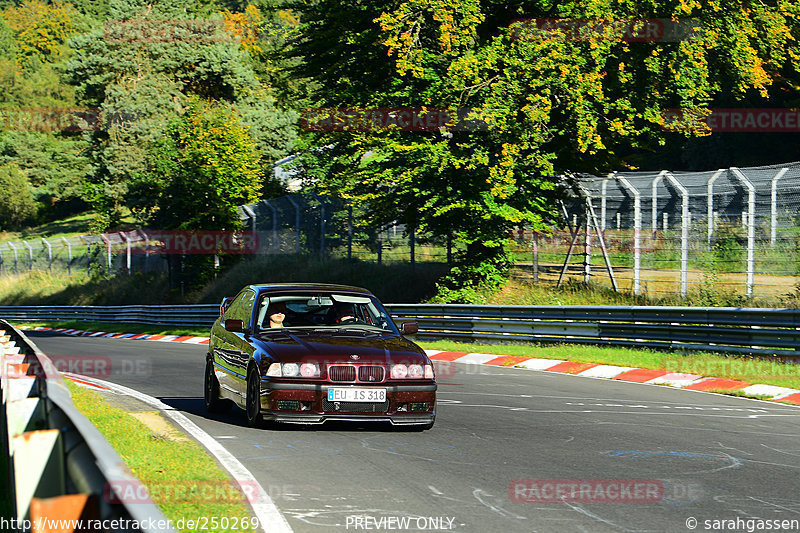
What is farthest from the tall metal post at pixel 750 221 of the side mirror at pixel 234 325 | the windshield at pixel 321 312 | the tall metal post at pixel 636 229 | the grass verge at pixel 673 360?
the side mirror at pixel 234 325

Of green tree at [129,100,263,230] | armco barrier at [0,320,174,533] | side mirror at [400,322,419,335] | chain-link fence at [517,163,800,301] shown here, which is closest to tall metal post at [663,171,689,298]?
chain-link fence at [517,163,800,301]

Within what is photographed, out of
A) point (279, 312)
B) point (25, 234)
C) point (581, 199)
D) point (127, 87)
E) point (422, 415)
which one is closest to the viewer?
point (422, 415)

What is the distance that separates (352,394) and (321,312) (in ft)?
6.22

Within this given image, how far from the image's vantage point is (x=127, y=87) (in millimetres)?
73500

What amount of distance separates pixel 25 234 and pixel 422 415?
8774cm

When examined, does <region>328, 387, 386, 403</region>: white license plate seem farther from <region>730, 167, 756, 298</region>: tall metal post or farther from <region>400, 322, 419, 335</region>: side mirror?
<region>730, 167, 756, 298</region>: tall metal post

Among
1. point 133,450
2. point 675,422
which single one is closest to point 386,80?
point 675,422

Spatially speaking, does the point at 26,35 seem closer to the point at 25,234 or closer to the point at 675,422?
the point at 25,234

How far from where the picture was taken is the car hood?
32.1 ft

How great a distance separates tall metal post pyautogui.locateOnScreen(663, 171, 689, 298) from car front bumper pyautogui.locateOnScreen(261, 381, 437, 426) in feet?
47.3

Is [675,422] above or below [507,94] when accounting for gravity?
below

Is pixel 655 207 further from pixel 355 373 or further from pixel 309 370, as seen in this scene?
pixel 309 370

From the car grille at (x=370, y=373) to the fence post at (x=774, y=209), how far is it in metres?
13.5

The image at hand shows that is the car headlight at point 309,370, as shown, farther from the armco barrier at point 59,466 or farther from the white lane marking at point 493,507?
the armco barrier at point 59,466
